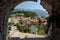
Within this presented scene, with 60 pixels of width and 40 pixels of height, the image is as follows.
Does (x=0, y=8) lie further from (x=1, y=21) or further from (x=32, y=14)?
(x=32, y=14)

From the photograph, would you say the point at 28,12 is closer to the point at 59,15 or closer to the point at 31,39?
the point at 31,39

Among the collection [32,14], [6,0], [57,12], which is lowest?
[32,14]

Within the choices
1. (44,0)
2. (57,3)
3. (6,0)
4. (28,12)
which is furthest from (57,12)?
(28,12)

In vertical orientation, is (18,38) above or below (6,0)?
below

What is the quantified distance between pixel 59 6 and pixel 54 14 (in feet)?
2.53

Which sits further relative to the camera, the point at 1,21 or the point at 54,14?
the point at 54,14

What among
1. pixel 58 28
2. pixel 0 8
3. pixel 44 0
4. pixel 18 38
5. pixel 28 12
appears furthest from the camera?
pixel 28 12

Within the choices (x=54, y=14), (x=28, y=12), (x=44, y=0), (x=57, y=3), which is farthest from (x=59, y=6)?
(x=28, y=12)

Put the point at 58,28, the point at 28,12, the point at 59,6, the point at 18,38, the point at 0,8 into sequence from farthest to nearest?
the point at 28,12 → the point at 18,38 → the point at 58,28 → the point at 59,6 → the point at 0,8

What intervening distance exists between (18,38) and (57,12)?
123 inches

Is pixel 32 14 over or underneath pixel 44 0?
underneath

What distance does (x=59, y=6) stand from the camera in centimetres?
573

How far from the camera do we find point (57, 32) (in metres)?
6.41

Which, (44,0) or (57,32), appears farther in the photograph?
(44,0)
